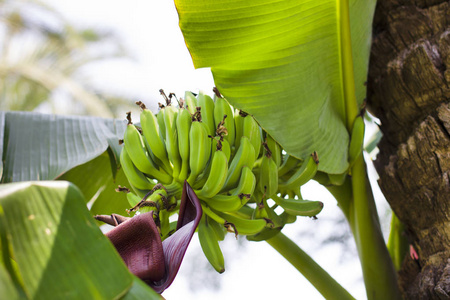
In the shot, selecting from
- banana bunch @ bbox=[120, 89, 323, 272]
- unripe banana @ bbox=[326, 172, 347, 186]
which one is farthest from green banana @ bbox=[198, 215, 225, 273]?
unripe banana @ bbox=[326, 172, 347, 186]

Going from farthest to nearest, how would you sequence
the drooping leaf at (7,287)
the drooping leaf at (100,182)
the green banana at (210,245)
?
the drooping leaf at (100,182)
the green banana at (210,245)
the drooping leaf at (7,287)

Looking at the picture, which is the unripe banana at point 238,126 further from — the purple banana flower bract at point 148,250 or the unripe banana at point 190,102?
the purple banana flower bract at point 148,250

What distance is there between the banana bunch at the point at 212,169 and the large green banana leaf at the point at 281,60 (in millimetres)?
51

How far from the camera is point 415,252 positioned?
991 mm

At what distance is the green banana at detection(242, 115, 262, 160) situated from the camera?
906 mm

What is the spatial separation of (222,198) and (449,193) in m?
0.45

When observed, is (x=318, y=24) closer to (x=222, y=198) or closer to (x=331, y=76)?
(x=331, y=76)

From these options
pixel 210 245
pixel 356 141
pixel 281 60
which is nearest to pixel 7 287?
pixel 210 245

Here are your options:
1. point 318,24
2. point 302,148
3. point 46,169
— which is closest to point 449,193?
point 302,148

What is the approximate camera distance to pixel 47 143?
106cm

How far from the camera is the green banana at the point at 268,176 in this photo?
86 centimetres

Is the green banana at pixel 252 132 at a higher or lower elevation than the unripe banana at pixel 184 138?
higher

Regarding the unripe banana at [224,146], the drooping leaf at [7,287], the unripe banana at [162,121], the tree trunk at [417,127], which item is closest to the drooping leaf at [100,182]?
the unripe banana at [162,121]

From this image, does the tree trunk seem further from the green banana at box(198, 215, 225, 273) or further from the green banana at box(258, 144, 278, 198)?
the green banana at box(198, 215, 225, 273)
